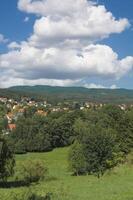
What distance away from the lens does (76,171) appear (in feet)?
225

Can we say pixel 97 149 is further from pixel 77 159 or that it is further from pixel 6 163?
pixel 6 163

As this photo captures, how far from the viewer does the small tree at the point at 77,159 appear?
65.9m

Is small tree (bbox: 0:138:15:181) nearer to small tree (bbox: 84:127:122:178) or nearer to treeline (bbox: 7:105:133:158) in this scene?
small tree (bbox: 84:127:122:178)

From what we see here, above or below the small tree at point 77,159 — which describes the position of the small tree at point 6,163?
above

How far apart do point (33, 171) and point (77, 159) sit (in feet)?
43.9

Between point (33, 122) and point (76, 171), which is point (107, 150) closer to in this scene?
point (76, 171)

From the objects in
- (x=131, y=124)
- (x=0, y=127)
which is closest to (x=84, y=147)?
(x=0, y=127)

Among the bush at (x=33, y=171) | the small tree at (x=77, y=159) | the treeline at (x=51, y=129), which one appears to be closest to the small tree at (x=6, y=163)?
the bush at (x=33, y=171)

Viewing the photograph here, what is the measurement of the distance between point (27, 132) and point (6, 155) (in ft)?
258

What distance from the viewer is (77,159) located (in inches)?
2621

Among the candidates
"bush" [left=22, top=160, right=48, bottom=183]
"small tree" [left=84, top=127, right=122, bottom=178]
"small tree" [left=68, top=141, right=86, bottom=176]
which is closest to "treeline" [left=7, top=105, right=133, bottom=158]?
"small tree" [left=68, top=141, right=86, bottom=176]

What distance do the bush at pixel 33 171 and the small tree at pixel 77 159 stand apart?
1130 centimetres

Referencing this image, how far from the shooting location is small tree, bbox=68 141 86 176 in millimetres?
65875

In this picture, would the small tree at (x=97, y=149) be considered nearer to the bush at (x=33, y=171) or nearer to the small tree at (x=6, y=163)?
the bush at (x=33, y=171)
